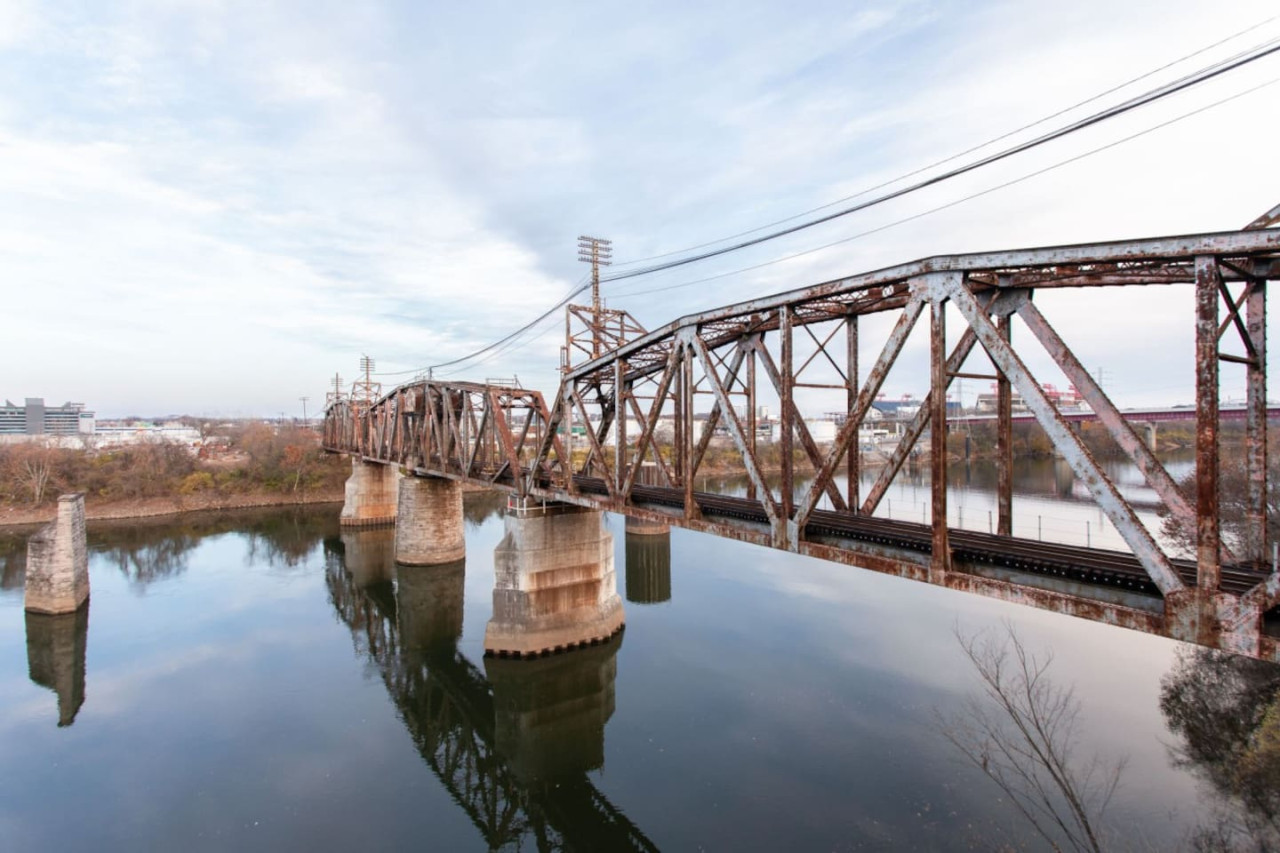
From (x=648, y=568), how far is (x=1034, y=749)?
2611 cm

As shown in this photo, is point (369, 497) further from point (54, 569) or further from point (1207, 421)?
point (1207, 421)

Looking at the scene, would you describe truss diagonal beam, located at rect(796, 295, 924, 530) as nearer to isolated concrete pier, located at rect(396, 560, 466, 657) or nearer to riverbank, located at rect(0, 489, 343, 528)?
isolated concrete pier, located at rect(396, 560, 466, 657)

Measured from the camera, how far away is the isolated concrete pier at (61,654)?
2042 centimetres

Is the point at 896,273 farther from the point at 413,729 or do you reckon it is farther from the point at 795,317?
the point at 413,729

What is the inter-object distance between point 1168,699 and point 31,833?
31.2 metres

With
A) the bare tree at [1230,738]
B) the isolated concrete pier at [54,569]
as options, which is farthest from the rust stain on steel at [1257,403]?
the isolated concrete pier at [54,569]

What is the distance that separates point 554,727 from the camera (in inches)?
732

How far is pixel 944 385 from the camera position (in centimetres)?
813

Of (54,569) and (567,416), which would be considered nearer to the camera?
(567,416)

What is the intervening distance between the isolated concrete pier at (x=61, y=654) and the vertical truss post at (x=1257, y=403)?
96.4ft

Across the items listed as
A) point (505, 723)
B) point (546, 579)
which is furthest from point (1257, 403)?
point (505, 723)

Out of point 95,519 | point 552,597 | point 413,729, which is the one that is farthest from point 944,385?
point 95,519

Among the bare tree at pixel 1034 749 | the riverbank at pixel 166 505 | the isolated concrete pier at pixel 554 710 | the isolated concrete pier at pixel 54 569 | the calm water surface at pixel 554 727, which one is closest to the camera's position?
the bare tree at pixel 1034 749

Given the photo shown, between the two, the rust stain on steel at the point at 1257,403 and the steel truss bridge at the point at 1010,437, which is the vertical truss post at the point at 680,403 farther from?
the rust stain on steel at the point at 1257,403
